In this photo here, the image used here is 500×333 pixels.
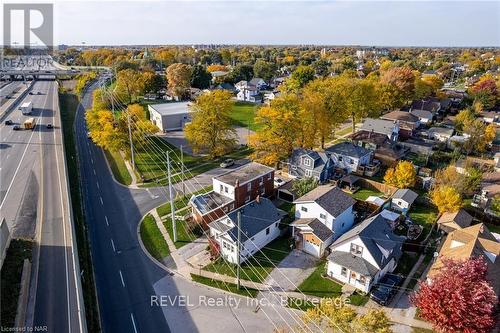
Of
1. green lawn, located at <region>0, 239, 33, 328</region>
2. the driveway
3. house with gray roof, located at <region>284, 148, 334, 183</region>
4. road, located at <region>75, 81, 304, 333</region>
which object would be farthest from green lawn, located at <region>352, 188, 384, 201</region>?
green lawn, located at <region>0, 239, 33, 328</region>

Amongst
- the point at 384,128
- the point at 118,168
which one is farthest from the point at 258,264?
the point at 384,128

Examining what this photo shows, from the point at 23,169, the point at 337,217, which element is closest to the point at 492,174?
the point at 337,217

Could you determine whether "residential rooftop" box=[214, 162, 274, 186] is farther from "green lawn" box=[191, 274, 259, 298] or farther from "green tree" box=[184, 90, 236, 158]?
"green tree" box=[184, 90, 236, 158]

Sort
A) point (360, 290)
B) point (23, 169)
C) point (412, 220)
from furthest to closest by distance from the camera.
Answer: point (23, 169)
point (412, 220)
point (360, 290)

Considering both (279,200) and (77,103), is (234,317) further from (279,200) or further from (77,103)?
(77,103)

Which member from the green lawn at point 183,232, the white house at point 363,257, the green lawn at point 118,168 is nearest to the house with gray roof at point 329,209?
the white house at point 363,257

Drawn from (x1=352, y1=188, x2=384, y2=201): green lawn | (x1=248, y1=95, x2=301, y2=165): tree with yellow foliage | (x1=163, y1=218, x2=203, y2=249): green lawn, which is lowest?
(x1=163, y1=218, x2=203, y2=249): green lawn

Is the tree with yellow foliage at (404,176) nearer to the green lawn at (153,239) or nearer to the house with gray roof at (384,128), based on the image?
the house with gray roof at (384,128)
